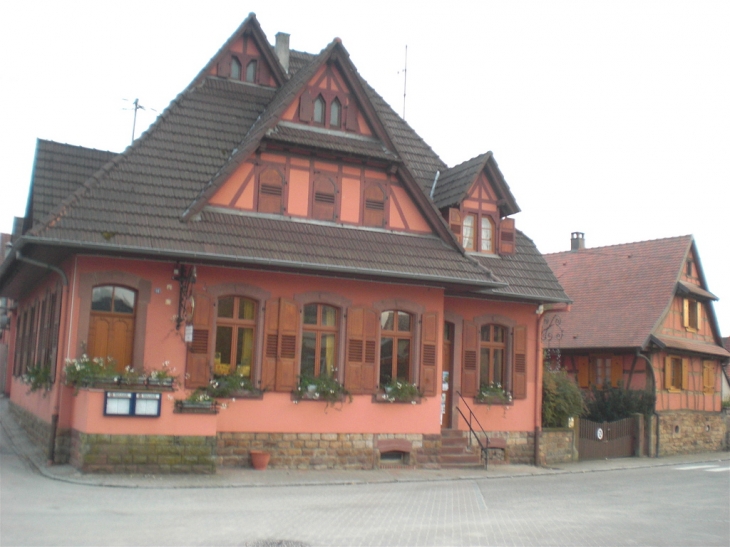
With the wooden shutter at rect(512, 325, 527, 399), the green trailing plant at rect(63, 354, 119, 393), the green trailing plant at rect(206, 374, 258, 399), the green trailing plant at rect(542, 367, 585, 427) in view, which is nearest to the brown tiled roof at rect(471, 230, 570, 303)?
the wooden shutter at rect(512, 325, 527, 399)

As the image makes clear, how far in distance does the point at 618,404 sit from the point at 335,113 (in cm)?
1502

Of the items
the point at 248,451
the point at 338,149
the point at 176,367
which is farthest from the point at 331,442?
the point at 338,149

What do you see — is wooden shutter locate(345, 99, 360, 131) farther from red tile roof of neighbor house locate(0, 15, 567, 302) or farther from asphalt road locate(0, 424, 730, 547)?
asphalt road locate(0, 424, 730, 547)

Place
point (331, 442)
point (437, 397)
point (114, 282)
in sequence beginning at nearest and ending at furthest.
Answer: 1. point (114, 282)
2. point (331, 442)
3. point (437, 397)

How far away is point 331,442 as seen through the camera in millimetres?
17422

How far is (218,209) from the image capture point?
17.2 metres

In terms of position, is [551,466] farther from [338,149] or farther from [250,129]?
[250,129]

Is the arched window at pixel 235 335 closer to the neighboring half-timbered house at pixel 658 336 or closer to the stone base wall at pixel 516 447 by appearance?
the stone base wall at pixel 516 447

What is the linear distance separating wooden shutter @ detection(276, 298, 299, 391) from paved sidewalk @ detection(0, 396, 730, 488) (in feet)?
5.89

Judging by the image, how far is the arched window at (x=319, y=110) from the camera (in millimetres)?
18688

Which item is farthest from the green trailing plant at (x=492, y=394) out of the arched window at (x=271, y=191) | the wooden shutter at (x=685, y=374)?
the wooden shutter at (x=685, y=374)

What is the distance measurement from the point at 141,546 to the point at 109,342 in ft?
24.9

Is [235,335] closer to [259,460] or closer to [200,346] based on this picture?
[200,346]

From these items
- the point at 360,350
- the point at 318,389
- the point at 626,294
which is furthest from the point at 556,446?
the point at 626,294
